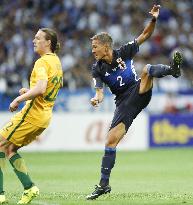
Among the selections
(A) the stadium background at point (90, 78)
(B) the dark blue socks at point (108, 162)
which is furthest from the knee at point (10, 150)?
(A) the stadium background at point (90, 78)

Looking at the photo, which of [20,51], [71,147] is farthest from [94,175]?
[20,51]

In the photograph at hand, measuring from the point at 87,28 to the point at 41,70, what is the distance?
49.8 ft

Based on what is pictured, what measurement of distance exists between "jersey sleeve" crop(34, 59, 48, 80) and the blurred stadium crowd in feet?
42.8

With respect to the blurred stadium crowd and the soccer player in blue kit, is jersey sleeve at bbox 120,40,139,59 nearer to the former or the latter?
the soccer player in blue kit

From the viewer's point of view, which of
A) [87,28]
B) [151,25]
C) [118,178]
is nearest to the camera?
[151,25]

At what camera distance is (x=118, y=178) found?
13.8 meters

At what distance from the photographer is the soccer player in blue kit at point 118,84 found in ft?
33.5

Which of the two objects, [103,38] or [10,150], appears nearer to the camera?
[10,150]

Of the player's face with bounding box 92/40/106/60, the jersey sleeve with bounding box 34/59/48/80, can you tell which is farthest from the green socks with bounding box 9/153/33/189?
the player's face with bounding box 92/40/106/60

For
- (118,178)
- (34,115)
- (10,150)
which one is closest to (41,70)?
(34,115)

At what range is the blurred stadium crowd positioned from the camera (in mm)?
22750

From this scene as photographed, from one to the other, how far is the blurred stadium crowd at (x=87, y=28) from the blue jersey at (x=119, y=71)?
1170 cm

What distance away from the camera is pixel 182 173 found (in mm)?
14586

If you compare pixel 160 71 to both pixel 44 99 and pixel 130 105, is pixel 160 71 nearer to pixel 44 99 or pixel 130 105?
pixel 130 105
